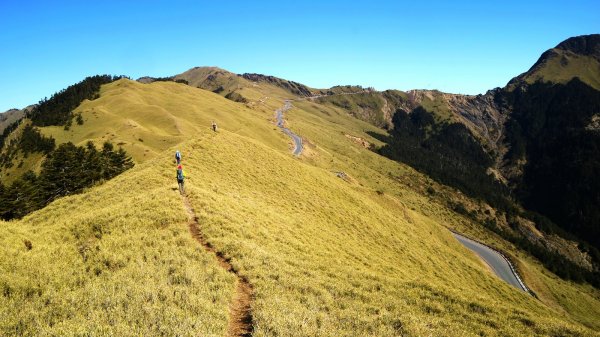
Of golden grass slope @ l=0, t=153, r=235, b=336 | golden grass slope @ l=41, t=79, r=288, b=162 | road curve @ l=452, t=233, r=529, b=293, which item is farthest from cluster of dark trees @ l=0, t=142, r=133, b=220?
road curve @ l=452, t=233, r=529, b=293

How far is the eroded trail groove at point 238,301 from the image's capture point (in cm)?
1275

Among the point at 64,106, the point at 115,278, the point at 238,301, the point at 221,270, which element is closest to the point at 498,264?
the point at 221,270

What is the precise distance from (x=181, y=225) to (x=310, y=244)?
33.3 ft

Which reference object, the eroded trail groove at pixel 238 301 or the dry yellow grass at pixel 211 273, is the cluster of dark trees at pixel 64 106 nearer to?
the dry yellow grass at pixel 211 273

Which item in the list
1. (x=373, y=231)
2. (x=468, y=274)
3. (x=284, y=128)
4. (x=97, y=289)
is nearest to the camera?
(x=97, y=289)

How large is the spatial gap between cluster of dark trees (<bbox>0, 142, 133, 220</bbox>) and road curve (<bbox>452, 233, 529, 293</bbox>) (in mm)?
83607

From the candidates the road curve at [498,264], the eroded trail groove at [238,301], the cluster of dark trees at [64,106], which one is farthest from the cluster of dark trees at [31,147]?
the road curve at [498,264]

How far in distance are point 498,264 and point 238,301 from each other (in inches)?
3612

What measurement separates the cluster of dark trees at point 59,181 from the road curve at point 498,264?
8361cm

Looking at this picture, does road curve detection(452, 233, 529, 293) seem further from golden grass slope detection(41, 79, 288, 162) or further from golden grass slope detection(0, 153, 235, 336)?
golden grass slope detection(0, 153, 235, 336)

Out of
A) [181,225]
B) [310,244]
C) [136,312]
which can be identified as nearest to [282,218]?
[310,244]

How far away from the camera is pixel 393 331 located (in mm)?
13594

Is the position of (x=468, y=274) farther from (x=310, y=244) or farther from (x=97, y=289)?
(x=97, y=289)

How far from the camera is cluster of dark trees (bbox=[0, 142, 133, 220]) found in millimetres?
57312
